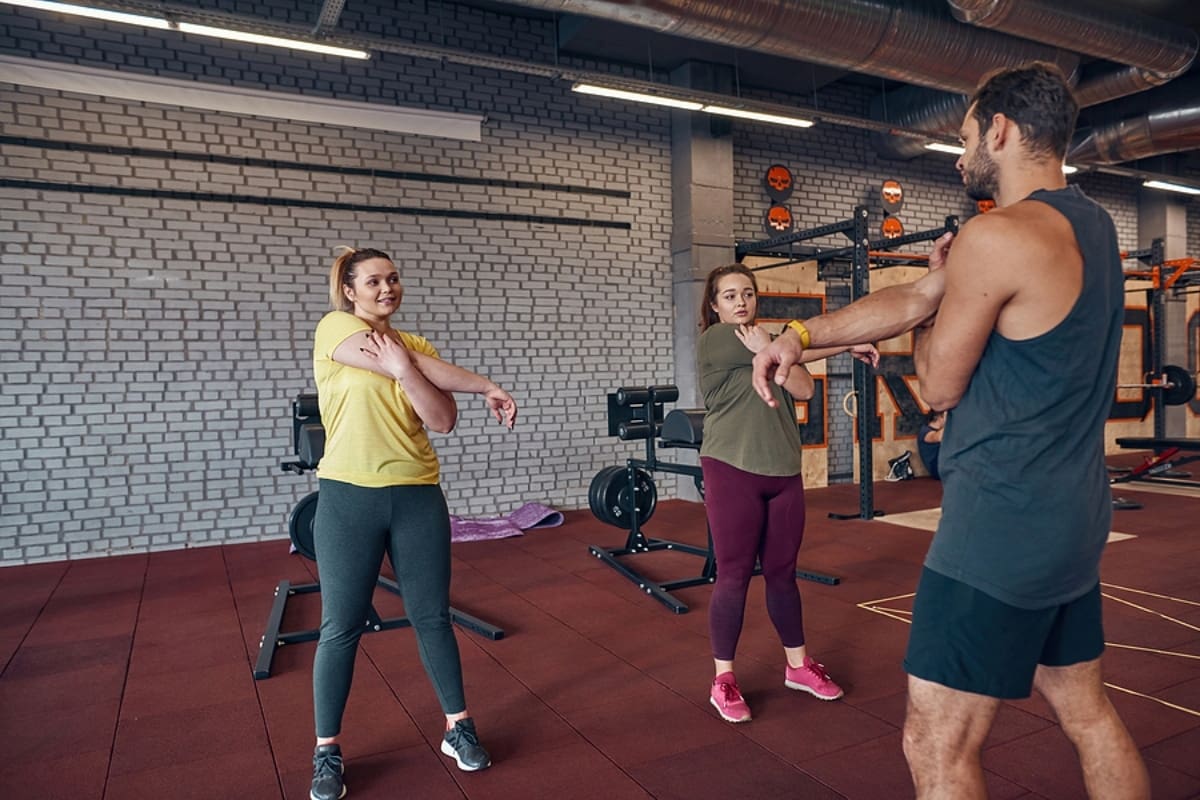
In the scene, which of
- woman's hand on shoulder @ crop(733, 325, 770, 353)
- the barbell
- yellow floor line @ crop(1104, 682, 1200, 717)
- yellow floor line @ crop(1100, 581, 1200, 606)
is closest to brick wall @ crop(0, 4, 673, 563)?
yellow floor line @ crop(1100, 581, 1200, 606)

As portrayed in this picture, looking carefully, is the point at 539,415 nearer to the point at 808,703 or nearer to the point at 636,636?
the point at 636,636

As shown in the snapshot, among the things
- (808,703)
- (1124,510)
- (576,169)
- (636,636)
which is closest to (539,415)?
(576,169)

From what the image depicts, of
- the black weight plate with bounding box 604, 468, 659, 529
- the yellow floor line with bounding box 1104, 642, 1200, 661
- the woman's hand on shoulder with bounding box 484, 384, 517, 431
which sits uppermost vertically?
the woman's hand on shoulder with bounding box 484, 384, 517, 431

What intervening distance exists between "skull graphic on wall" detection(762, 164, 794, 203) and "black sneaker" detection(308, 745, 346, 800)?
293 inches

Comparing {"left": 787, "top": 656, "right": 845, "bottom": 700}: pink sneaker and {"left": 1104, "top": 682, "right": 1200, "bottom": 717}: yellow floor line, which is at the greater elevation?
{"left": 787, "top": 656, "right": 845, "bottom": 700}: pink sneaker

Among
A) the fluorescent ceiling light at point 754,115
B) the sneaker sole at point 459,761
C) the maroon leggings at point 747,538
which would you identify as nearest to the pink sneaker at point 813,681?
the maroon leggings at point 747,538

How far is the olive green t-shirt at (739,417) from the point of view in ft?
9.16

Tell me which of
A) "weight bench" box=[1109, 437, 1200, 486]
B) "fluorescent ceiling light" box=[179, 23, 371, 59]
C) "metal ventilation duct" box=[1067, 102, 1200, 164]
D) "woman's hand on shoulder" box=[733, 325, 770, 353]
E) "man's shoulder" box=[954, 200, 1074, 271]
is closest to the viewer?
"man's shoulder" box=[954, 200, 1074, 271]

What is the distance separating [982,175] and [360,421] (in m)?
1.69

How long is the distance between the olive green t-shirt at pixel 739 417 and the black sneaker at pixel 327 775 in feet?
5.12

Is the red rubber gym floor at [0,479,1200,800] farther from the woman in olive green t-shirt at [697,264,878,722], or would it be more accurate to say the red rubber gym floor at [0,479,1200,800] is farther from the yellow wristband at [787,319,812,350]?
the yellow wristband at [787,319,812,350]

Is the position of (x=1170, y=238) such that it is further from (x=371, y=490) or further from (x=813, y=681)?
(x=371, y=490)

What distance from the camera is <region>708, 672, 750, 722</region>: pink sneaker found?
2809 millimetres

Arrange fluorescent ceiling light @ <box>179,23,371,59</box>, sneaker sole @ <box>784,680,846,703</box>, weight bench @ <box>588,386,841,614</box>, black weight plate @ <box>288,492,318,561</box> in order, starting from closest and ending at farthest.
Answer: sneaker sole @ <box>784,680,846,703</box> < black weight plate @ <box>288,492,318,561</box> < weight bench @ <box>588,386,841,614</box> < fluorescent ceiling light @ <box>179,23,371,59</box>
